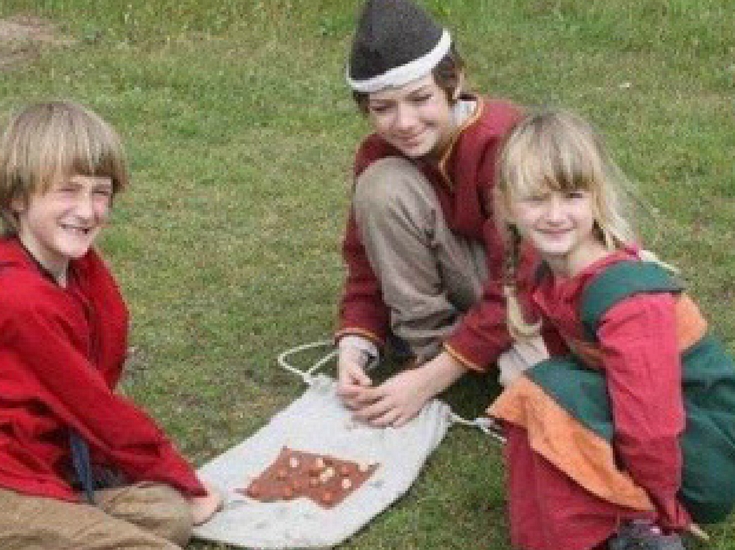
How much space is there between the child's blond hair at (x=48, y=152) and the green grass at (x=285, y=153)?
0.93 metres

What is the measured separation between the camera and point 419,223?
4324 mm

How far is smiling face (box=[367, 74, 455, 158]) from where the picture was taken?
4.15 meters

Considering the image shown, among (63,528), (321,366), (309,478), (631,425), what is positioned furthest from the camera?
(321,366)

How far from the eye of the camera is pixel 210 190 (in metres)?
5.96

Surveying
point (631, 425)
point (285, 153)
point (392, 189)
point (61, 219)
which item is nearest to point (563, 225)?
point (631, 425)

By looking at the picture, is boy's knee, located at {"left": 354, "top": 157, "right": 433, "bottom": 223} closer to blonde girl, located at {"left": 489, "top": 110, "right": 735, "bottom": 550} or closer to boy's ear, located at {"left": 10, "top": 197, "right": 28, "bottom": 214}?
blonde girl, located at {"left": 489, "top": 110, "right": 735, "bottom": 550}

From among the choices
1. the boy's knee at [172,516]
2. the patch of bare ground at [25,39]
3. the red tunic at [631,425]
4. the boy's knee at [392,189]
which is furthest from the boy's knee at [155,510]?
the patch of bare ground at [25,39]

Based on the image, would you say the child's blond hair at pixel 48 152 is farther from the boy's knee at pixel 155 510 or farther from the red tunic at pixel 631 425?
the red tunic at pixel 631 425

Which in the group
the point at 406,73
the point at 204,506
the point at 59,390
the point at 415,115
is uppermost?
the point at 406,73

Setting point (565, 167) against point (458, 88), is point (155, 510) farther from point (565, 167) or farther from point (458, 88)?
point (458, 88)

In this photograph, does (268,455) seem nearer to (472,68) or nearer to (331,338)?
(331,338)

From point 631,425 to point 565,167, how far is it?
1.94 ft

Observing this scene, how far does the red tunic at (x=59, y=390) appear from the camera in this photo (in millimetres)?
3430

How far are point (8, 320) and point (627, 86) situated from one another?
431 cm
